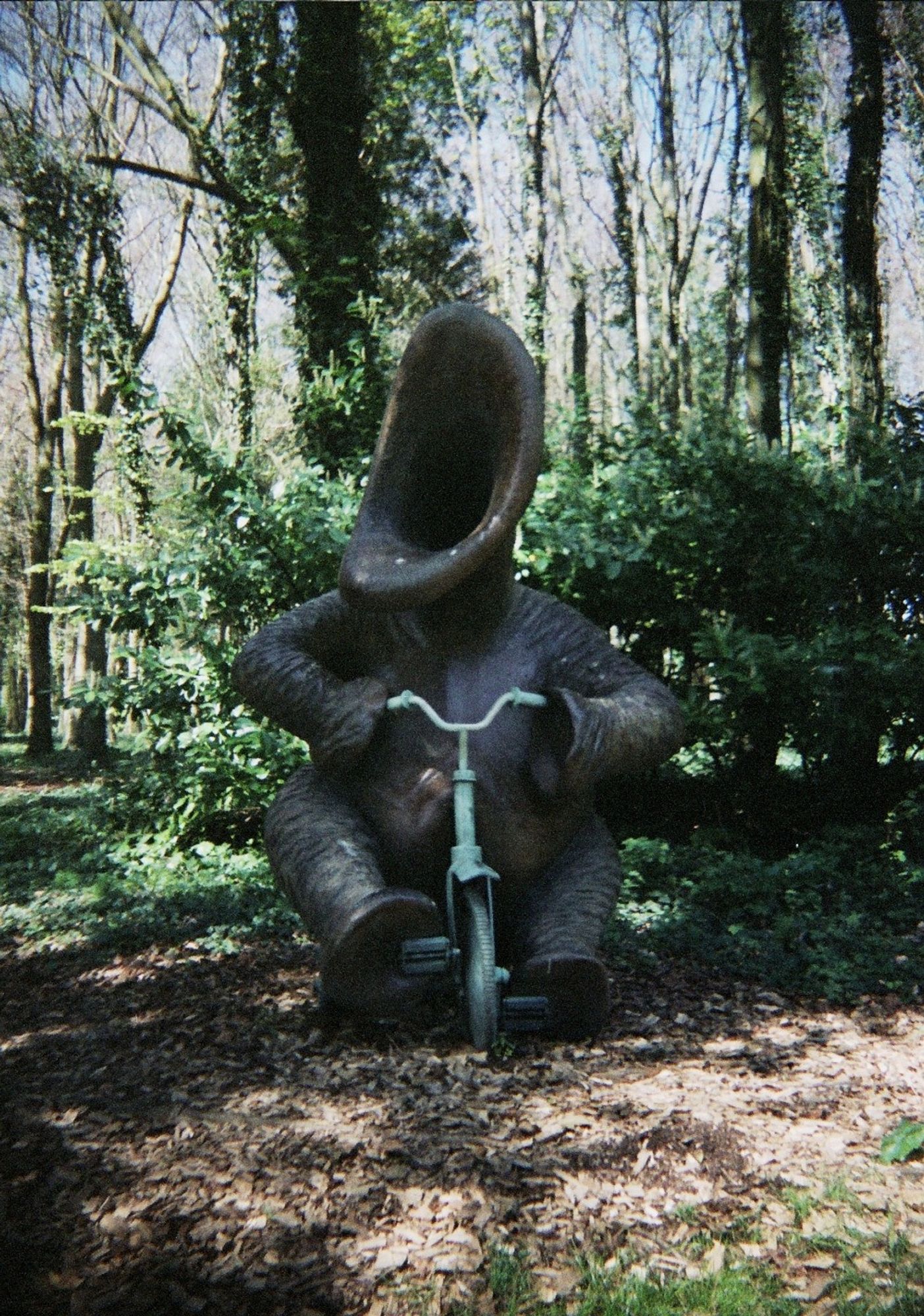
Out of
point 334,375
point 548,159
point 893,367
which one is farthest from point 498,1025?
point 893,367

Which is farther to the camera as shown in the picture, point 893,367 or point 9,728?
point 9,728

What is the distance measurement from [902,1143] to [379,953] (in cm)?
139

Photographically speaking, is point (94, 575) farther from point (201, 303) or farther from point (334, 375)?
point (201, 303)

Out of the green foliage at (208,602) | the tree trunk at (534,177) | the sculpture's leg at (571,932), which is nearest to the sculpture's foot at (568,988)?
the sculpture's leg at (571,932)

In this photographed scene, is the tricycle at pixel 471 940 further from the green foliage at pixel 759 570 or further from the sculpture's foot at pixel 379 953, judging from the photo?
the green foliage at pixel 759 570

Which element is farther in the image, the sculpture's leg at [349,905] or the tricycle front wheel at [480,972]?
the tricycle front wheel at [480,972]

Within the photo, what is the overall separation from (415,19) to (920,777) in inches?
602

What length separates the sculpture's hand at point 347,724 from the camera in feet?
11.0

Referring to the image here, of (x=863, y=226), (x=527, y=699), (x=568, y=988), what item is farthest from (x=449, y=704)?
(x=863, y=226)

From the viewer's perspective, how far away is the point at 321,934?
3174 mm

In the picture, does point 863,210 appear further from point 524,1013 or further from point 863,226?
point 524,1013

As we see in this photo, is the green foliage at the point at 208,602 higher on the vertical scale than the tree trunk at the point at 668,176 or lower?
lower

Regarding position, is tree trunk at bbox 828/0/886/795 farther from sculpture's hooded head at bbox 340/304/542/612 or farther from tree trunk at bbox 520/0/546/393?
sculpture's hooded head at bbox 340/304/542/612

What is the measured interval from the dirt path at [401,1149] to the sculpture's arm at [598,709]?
88 centimetres
